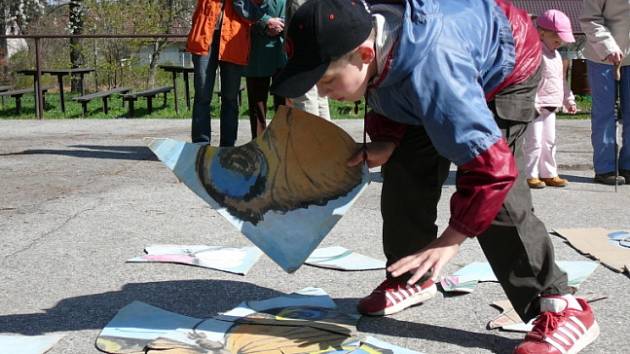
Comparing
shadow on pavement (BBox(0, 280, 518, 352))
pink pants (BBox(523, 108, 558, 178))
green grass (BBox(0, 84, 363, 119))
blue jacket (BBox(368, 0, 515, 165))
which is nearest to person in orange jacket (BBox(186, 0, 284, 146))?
pink pants (BBox(523, 108, 558, 178))

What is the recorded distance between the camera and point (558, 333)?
2.66 meters

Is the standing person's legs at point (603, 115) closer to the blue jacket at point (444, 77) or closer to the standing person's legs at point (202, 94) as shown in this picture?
the standing person's legs at point (202, 94)

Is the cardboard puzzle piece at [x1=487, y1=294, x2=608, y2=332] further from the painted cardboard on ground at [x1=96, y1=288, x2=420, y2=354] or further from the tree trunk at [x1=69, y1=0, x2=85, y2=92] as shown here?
the tree trunk at [x1=69, y1=0, x2=85, y2=92]

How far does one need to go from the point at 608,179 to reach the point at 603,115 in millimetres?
461

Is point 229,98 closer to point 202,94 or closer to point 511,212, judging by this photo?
point 202,94

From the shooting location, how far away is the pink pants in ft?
19.5

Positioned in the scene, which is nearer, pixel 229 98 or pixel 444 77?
pixel 444 77

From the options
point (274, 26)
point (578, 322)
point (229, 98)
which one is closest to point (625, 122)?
point (274, 26)

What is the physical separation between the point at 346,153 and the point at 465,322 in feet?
2.38

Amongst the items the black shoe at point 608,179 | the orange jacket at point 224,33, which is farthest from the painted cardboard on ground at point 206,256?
the black shoe at point 608,179

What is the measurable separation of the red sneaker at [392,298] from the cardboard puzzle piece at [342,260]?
534 mm

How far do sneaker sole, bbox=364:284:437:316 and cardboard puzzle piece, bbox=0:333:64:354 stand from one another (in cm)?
108

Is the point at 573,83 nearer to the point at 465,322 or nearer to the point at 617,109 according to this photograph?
the point at 617,109

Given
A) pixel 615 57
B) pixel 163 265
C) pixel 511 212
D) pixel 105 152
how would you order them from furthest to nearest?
pixel 105 152
pixel 615 57
pixel 163 265
pixel 511 212
